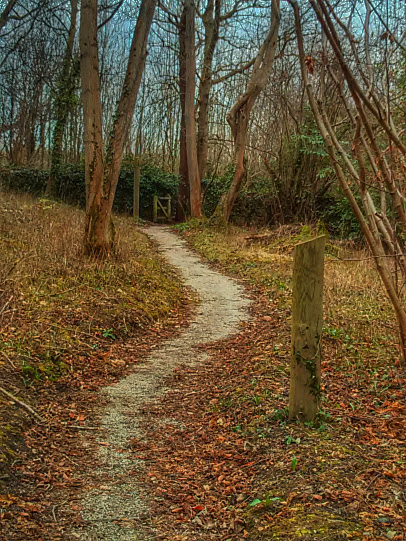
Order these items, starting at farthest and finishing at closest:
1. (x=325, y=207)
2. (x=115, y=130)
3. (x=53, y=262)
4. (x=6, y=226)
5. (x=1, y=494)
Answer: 1. (x=325, y=207)
2. (x=6, y=226)
3. (x=115, y=130)
4. (x=53, y=262)
5. (x=1, y=494)

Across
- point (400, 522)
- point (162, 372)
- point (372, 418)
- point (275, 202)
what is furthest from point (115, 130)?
point (275, 202)

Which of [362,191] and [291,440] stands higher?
[362,191]

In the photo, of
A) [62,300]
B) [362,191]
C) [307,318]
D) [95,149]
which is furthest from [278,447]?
[95,149]

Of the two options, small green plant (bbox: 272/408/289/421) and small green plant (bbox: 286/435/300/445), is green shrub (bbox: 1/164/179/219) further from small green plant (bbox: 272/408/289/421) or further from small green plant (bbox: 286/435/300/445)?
small green plant (bbox: 286/435/300/445)

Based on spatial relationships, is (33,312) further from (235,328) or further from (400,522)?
(400,522)

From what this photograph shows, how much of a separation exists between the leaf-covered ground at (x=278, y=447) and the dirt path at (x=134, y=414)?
0.46ft

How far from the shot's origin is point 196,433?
451cm

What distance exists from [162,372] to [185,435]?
1545 mm

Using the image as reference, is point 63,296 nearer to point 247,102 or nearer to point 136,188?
point 247,102

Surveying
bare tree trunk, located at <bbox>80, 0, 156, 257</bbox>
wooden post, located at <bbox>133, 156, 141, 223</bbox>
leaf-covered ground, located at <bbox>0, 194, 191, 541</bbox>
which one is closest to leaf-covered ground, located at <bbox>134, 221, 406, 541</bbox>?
leaf-covered ground, located at <bbox>0, 194, 191, 541</bbox>

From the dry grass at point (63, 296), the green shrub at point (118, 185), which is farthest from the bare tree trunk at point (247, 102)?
the dry grass at point (63, 296)

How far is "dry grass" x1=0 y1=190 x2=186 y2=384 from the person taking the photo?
5.59 m

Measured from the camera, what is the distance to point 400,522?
114 inches

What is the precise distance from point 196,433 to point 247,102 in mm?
14626
